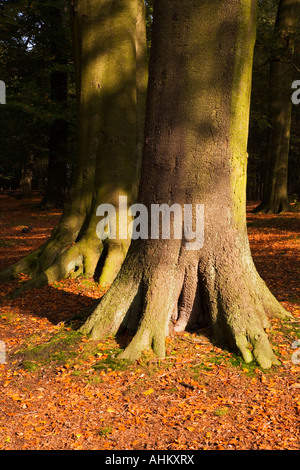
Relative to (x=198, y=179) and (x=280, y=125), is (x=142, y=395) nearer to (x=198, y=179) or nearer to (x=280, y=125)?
(x=198, y=179)

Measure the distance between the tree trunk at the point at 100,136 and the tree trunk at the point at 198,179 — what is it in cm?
275

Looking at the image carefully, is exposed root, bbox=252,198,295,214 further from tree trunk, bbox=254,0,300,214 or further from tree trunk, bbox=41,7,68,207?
tree trunk, bbox=41,7,68,207

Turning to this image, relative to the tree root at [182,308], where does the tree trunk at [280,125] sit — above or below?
above

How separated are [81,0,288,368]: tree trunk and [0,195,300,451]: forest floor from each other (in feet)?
0.70

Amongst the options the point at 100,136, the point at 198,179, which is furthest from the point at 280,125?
the point at 198,179

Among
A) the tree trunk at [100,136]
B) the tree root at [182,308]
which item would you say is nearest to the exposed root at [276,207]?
the tree trunk at [100,136]

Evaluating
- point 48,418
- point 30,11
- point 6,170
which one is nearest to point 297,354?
point 48,418

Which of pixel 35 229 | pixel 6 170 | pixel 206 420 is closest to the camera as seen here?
pixel 206 420

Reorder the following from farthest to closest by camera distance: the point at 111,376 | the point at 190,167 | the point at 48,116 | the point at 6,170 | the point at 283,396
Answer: the point at 6,170 → the point at 48,116 → the point at 190,167 → the point at 111,376 → the point at 283,396

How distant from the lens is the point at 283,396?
3.85 m

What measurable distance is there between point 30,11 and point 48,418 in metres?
20.4

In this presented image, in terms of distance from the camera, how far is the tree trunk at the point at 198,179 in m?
4.47

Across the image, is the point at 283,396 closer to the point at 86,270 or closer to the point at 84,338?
the point at 84,338

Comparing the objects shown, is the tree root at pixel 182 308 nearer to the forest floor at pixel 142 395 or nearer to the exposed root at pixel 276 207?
the forest floor at pixel 142 395
